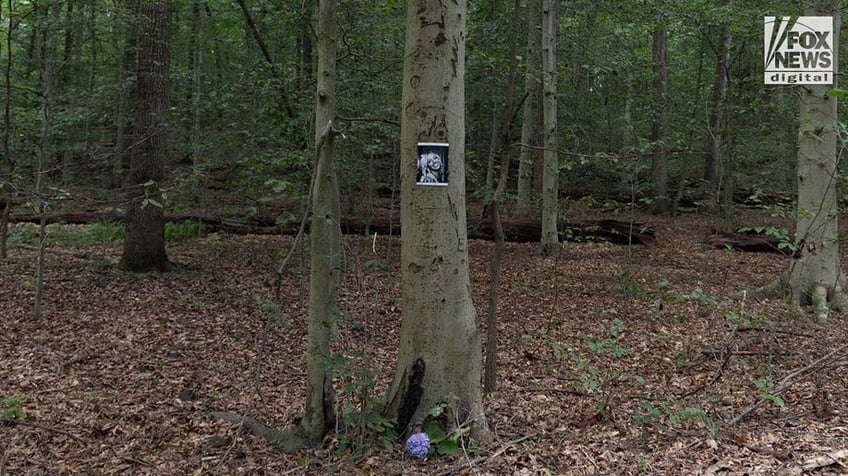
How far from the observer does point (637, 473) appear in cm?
306

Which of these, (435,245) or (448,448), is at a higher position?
(435,245)

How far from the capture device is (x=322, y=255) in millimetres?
3355

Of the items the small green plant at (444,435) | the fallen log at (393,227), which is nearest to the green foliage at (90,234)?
the fallen log at (393,227)

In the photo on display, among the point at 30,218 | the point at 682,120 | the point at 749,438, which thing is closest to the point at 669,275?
the point at 749,438

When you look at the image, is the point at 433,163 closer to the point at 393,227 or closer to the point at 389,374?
the point at 389,374

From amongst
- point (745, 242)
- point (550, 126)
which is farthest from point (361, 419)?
point (745, 242)

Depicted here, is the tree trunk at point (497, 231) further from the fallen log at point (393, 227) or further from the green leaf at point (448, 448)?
the fallen log at point (393, 227)

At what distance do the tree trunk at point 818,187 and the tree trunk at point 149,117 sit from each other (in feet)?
26.8

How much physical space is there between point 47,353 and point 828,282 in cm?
870

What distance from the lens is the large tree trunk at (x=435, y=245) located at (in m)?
3.13

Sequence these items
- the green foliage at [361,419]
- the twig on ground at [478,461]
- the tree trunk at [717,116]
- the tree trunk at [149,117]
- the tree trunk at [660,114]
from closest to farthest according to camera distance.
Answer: the twig on ground at [478,461] < the green foliage at [361,419] < the tree trunk at [149,117] < the tree trunk at [717,116] < the tree trunk at [660,114]

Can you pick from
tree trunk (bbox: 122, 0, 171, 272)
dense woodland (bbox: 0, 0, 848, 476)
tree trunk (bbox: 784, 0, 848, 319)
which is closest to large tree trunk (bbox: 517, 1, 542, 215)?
dense woodland (bbox: 0, 0, 848, 476)

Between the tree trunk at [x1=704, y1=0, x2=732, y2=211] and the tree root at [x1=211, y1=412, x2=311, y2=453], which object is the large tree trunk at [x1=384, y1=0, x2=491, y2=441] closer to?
the tree root at [x1=211, y1=412, x2=311, y2=453]

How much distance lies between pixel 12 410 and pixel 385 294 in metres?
3.98
